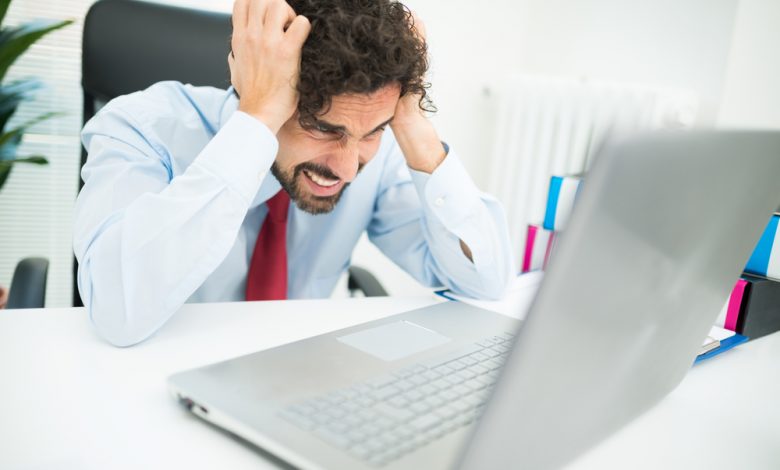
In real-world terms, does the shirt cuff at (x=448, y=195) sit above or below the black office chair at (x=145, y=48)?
below

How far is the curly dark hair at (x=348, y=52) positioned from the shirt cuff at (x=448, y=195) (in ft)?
0.54

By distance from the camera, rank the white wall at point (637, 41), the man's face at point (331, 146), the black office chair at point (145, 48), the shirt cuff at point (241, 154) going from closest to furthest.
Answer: the shirt cuff at point (241, 154) < the man's face at point (331, 146) < the black office chair at point (145, 48) < the white wall at point (637, 41)

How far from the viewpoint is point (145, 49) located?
104cm

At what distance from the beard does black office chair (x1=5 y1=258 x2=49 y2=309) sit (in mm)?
404

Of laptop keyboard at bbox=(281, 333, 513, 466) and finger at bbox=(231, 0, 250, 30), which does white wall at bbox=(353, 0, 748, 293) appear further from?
laptop keyboard at bbox=(281, 333, 513, 466)

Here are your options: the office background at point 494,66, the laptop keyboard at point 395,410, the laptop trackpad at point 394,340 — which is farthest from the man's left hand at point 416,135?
the office background at point 494,66

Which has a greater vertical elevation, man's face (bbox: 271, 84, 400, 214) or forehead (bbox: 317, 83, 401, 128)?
forehead (bbox: 317, 83, 401, 128)

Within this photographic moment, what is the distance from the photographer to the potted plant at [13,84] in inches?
50.5

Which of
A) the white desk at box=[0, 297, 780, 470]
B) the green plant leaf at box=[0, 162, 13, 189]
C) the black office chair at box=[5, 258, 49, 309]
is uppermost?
the white desk at box=[0, 297, 780, 470]

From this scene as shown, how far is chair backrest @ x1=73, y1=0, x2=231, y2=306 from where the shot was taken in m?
1.01

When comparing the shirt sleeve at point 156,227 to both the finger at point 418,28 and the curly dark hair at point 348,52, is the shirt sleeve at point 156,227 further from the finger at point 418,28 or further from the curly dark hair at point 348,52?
the finger at point 418,28

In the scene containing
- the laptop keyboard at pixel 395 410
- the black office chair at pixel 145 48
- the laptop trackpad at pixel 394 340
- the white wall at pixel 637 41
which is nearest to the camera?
the laptop keyboard at pixel 395 410

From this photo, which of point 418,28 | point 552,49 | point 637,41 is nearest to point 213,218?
point 418,28

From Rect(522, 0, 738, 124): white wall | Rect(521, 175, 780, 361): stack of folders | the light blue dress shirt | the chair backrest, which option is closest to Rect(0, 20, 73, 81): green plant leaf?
the chair backrest
